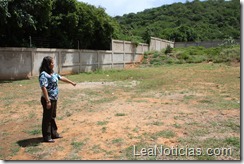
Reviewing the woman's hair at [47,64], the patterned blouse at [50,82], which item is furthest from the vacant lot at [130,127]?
the woman's hair at [47,64]

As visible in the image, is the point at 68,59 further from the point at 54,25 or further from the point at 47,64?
the point at 47,64

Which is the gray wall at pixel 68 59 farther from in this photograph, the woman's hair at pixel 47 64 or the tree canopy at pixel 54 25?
the woman's hair at pixel 47 64

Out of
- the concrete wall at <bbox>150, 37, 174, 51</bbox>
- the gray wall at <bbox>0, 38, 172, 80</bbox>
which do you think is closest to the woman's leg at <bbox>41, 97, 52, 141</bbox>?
the gray wall at <bbox>0, 38, 172, 80</bbox>

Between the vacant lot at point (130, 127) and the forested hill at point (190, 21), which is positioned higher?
the forested hill at point (190, 21)

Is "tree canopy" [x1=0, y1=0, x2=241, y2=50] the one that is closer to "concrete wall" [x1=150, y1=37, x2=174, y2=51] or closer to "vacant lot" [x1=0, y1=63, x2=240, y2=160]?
"concrete wall" [x1=150, y1=37, x2=174, y2=51]

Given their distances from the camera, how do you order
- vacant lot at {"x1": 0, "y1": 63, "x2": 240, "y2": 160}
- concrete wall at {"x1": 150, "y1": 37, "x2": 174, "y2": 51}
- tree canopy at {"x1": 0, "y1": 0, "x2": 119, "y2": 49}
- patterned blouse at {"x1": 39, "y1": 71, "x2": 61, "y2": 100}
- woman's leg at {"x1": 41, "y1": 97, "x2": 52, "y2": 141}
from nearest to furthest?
vacant lot at {"x1": 0, "y1": 63, "x2": 240, "y2": 160} < patterned blouse at {"x1": 39, "y1": 71, "x2": 61, "y2": 100} < woman's leg at {"x1": 41, "y1": 97, "x2": 52, "y2": 141} < tree canopy at {"x1": 0, "y1": 0, "x2": 119, "y2": 49} < concrete wall at {"x1": 150, "y1": 37, "x2": 174, "y2": 51}

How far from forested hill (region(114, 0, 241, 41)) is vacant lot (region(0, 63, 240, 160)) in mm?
30203

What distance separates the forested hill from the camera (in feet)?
138

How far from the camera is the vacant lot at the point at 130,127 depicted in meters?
4.30

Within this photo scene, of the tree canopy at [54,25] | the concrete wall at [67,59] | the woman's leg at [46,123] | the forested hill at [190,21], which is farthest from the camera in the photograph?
the forested hill at [190,21]

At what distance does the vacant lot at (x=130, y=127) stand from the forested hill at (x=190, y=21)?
30.2m

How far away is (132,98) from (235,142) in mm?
4827

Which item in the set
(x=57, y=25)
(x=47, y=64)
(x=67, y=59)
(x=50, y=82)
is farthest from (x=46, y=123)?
(x=57, y=25)

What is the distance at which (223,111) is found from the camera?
6645mm
